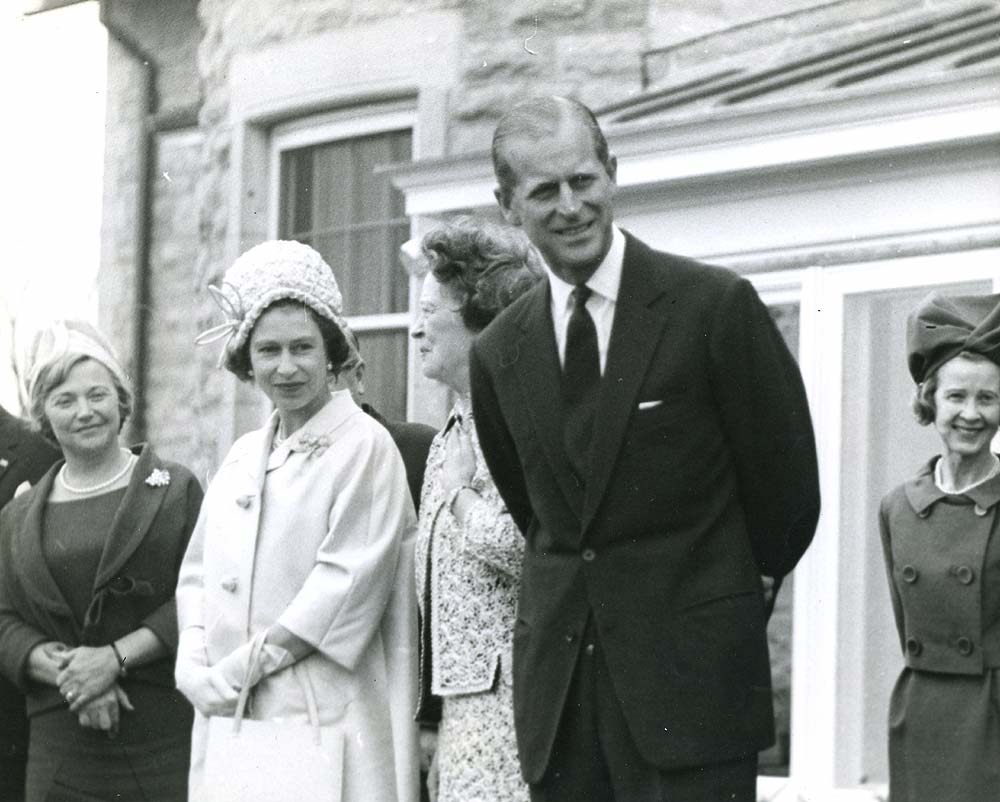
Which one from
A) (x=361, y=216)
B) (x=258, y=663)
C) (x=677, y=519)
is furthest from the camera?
(x=361, y=216)

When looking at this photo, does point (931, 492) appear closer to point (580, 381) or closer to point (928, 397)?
point (928, 397)

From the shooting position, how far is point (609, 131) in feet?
21.6

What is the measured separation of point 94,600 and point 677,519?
227cm

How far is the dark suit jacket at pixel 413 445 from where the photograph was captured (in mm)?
4469

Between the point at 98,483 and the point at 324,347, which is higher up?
the point at 324,347

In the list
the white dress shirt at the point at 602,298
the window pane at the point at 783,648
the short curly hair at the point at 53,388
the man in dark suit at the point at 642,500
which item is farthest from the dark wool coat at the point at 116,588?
the window pane at the point at 783,648

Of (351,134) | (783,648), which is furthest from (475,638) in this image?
(351,134)

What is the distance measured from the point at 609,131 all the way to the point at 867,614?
1954 millimetres

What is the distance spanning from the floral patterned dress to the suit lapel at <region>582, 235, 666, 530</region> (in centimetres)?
54

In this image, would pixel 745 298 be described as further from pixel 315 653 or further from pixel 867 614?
pixel 867 614

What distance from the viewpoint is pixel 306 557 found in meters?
4.12

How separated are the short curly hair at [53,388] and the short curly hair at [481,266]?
4.83 feet

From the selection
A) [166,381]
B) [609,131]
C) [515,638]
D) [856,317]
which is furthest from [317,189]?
[515,638]

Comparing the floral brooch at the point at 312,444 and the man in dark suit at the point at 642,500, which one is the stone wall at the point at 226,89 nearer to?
the floral brooch at the point at 312,444
